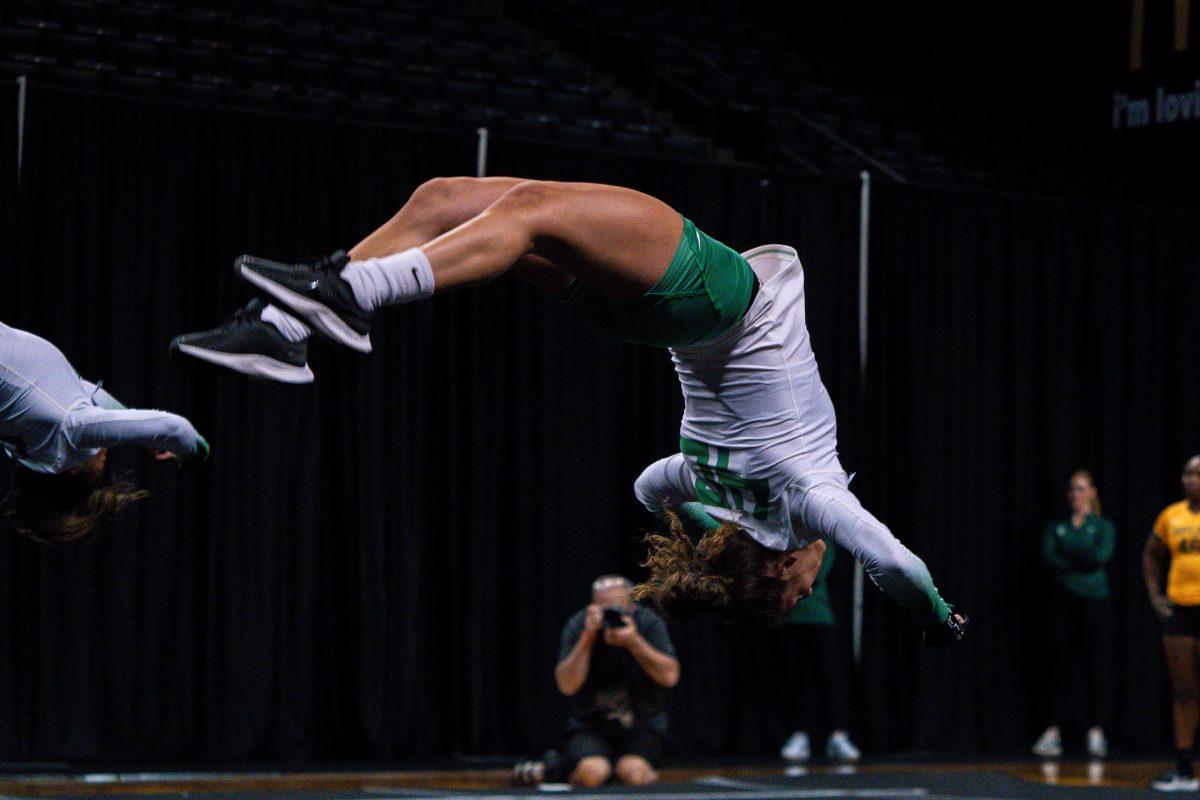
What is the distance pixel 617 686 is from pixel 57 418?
347 centimetres

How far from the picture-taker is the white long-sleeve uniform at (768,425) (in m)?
3.29

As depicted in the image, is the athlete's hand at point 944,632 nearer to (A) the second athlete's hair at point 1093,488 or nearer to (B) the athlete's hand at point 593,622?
(B) the athlete's hand at point 593,622

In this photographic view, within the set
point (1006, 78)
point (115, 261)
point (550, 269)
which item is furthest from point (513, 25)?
point (550, 269)

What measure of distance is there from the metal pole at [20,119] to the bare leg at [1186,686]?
5.27 meters

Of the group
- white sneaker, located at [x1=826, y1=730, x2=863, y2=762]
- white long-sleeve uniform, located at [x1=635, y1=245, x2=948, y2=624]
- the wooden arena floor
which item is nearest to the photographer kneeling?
the wooden arena floor

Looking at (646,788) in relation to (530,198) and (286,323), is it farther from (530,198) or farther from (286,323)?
(286,323)

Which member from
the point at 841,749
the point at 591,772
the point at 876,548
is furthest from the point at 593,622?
the point at 876,548

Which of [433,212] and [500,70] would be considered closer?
[433,212]

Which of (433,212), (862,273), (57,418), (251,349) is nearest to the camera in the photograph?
(251,349)

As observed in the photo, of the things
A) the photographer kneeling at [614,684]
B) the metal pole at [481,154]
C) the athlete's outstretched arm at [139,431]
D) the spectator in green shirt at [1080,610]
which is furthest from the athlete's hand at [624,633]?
the athlete's outstretched arm at [139,431]

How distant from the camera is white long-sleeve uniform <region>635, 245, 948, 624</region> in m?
3.29

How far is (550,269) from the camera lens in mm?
3424

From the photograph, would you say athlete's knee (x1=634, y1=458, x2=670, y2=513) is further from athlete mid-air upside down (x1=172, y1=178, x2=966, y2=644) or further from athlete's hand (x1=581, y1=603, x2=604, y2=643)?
athlete's hand (x1=581, y1=603, x2=604, y2=643)

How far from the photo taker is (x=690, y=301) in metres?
3.18
